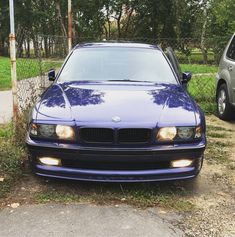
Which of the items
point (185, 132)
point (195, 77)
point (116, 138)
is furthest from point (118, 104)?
point (195, 77)

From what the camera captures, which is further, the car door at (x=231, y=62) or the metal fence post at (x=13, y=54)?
the car door at (x=231, y=62)

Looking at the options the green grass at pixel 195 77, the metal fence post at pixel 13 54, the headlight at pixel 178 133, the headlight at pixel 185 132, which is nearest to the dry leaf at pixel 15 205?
the headlight at pixel 178 133

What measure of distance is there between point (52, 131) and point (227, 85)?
543 cm

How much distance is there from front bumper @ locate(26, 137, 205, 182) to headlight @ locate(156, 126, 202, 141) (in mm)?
81

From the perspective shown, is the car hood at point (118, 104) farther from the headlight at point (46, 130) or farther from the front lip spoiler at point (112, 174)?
the front lip spoiler at point (112, 174)

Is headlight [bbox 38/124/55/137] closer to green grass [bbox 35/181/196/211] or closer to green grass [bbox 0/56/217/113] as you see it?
green grass [bbox 35/181/196/211]

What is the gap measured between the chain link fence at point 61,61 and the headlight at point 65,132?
2.36m

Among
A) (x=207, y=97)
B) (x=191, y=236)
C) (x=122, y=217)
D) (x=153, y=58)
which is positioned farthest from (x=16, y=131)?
(x=207, y=97)

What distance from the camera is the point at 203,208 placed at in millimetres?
4898

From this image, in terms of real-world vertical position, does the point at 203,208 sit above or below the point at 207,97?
above

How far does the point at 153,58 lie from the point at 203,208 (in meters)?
2.68

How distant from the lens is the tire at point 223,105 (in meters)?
9.73

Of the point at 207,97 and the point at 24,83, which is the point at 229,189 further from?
the point at 207,97

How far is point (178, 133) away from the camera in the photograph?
16.7 feet
